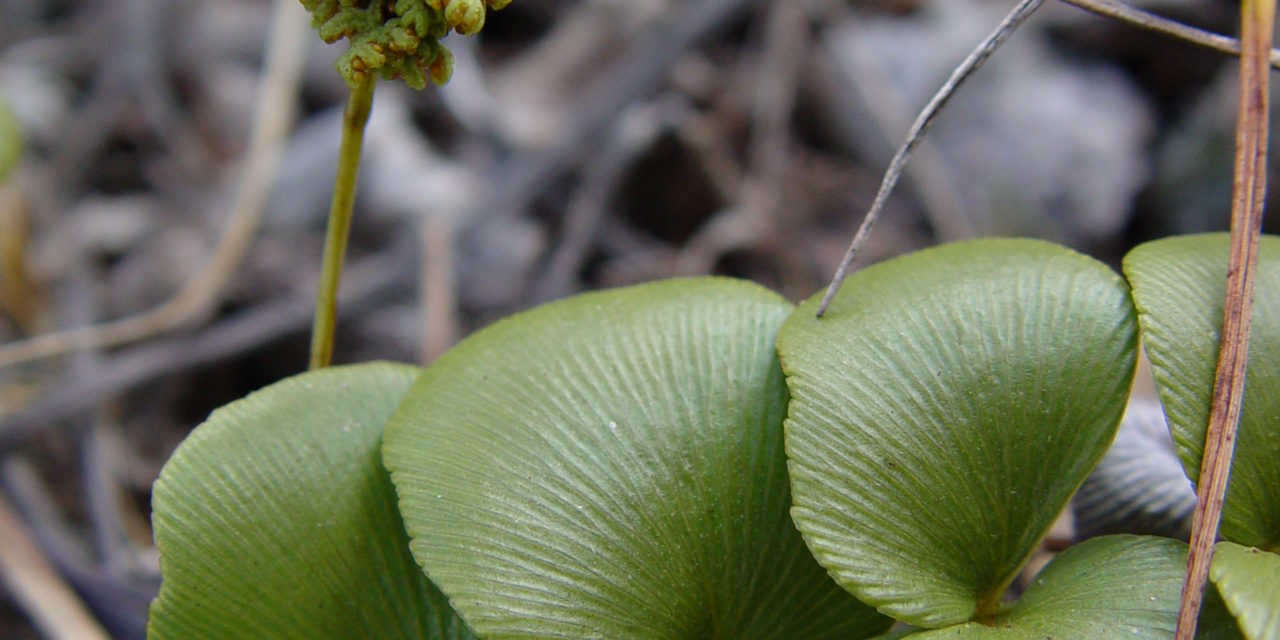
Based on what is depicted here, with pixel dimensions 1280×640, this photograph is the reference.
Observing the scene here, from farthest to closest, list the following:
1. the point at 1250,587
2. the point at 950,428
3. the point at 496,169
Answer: the point at 496,169
the point at 950,428
the point at 1250,587

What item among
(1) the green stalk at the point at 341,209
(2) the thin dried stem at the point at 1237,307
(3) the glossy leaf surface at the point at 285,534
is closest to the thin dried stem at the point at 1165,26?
(2) the thin dried stem at the point at 1237,307

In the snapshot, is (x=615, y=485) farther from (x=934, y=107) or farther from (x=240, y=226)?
(x=240, y=226)

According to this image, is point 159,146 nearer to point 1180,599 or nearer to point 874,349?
point 874,349

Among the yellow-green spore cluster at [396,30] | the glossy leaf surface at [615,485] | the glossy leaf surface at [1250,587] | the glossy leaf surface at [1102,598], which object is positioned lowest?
the glossy leaf surface at [1102,598]

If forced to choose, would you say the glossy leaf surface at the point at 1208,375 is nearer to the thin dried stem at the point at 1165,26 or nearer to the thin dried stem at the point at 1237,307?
the thin dried stem at the point at 1237,307

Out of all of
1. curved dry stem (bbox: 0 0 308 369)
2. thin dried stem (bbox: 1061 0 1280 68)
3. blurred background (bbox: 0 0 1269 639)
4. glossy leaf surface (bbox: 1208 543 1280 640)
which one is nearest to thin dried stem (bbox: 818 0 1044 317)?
thin dried stem (bbox: 1061 0 1280 68)

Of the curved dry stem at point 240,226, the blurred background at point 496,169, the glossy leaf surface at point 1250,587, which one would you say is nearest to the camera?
the glossy leaf surface at point 1250,587

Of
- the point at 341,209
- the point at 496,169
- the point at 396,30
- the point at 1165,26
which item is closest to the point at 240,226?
the point at 496,169
